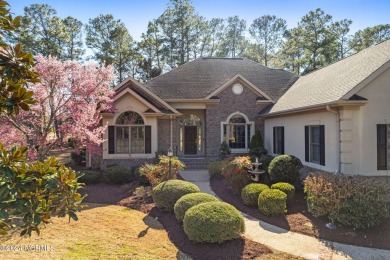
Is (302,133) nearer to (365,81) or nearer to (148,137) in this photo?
(365,81)

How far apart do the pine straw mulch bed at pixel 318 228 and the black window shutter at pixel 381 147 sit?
8.56ft

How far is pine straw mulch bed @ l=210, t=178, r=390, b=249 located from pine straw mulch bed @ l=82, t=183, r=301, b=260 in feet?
5.39

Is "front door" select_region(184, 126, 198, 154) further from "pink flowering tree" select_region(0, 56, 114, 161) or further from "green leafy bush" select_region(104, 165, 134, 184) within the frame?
"pink flowering tree" select_region(0, 56, 114, 161)

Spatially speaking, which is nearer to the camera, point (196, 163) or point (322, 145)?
point (322, 145)

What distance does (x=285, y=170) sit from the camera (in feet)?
32.3

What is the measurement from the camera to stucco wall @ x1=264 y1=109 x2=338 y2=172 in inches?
387

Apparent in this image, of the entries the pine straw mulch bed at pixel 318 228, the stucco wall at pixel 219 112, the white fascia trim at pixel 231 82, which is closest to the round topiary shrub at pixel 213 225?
the pine straw mulch bed at pixel 318 228

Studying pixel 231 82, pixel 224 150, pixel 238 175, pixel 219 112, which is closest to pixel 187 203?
pixel 238 175

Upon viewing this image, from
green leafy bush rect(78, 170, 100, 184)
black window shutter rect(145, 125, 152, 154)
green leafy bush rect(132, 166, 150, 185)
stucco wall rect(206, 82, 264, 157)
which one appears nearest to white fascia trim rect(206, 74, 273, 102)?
stucco wall rect(206, 82, 264, 157)

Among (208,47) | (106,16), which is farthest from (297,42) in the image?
(106,16)

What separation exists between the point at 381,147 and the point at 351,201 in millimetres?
3455

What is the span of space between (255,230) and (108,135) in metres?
10.4

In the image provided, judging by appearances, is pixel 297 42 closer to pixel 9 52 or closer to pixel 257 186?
pixel 257 186

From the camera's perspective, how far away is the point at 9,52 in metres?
2.53
